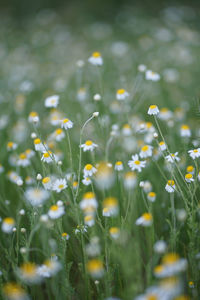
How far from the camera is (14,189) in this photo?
2.71 metres

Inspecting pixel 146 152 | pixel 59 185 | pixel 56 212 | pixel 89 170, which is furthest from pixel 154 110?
pixel 56 212

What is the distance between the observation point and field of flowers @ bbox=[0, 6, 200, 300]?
1583 millimetres

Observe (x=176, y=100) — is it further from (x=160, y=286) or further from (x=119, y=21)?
(x=119, y=21)

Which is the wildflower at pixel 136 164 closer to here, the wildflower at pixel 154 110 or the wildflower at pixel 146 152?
the wildflower at pixel 146 152

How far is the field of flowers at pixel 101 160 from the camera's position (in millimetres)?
1583

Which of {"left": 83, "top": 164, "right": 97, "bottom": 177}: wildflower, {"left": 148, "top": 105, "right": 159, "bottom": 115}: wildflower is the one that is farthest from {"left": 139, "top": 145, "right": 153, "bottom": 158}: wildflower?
{"left": 83, "top": 164, "right": 97, "bottom": 177}: wildflower

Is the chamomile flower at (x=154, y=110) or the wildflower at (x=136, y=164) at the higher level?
the chamomile flower at (x=154, y=110)

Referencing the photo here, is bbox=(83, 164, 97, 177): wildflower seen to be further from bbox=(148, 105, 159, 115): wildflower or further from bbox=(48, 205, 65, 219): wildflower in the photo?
bbox=(148, 105, 159, 115): wildflower

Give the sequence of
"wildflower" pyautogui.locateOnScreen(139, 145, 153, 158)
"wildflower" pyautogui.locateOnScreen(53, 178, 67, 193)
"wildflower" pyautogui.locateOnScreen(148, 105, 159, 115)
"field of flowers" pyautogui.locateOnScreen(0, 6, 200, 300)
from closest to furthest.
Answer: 1. "field of flowers" pyautogui.locateOnScreen(0, 6, 200, 300)
2. "wildflower" pyautogui.locateOnScreen(53, 178, 67, 193)
3. "wildflower" pyautogui.locateOnScreen(148, 105, 159, 115)
4. "wildflower" pyautogui.locateOnScreen(139, 145, 153, 158)

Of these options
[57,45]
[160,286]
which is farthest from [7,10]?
[160,286]

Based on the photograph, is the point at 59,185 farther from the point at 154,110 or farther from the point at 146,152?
the point at 154,110

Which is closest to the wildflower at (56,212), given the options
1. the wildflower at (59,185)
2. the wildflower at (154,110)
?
the wildflower at (59,185)

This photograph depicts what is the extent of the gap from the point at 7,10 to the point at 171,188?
9.51m

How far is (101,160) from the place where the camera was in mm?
2451
